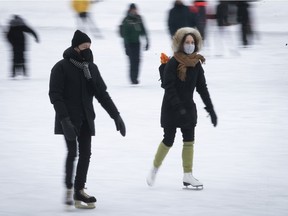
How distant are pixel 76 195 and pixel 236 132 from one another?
4543 millimetres

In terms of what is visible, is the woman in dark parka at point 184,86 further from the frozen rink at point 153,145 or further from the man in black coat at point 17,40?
the man in black coat at point 17,40

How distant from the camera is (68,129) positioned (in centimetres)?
710

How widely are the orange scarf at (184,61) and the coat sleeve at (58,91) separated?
1.27 m

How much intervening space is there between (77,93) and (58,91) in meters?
0.18

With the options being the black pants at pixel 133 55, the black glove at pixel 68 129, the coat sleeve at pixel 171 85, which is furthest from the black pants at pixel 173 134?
the black pants at pixel 133 55

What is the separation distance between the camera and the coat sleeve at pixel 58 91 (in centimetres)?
718

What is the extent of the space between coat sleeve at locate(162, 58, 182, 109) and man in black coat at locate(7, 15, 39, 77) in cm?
1012

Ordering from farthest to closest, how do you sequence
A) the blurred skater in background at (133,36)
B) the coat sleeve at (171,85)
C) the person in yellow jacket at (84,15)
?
the person in yellow jacket at (84,15) < the blurred skater in background at (133,36) < the coat sleeve at (171,85)

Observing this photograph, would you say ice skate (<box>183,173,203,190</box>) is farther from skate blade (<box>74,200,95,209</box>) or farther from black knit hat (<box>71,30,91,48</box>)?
black knit hat (<box>71,30,91,48</box>)

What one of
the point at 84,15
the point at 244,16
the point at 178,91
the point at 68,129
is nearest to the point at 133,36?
the point at 244,16

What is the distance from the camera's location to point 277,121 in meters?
12.4

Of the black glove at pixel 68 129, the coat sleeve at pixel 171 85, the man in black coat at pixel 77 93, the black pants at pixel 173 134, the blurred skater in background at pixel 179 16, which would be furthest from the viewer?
the blurred skater in background at pixel 179 16

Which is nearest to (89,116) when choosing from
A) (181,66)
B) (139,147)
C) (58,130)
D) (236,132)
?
(58,130)

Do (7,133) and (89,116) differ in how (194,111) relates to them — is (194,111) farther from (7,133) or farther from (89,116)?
(7,133)
